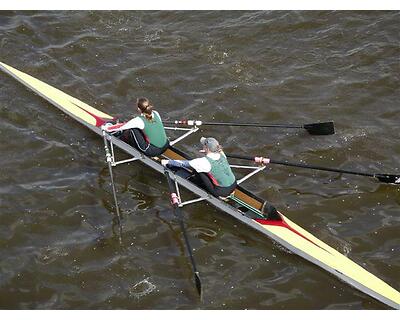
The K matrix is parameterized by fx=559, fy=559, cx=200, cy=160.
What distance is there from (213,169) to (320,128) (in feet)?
13.9

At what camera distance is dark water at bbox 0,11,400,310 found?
1185 centimetres

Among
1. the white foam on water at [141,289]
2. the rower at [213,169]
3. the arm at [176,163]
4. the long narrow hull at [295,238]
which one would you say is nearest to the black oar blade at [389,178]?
the long narrow hull at [295,238]

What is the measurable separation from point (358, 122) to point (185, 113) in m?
5.06

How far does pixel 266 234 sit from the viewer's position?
12742 mm

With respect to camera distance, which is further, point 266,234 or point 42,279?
point 266,234

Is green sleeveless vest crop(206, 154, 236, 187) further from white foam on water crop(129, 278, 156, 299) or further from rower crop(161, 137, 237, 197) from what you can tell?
white foam on water crop(129, 278, 156, 299)

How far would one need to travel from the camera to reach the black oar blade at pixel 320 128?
15297 millimetres

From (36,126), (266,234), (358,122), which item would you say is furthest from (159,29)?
(266,234)

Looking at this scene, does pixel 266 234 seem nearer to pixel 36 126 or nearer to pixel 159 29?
pixel 36 126

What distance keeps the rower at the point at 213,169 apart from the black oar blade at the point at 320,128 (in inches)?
144

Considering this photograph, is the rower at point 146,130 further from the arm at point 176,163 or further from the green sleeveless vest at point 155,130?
the arm at point 176,163

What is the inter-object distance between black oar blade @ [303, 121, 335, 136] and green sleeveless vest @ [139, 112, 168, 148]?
165 inches

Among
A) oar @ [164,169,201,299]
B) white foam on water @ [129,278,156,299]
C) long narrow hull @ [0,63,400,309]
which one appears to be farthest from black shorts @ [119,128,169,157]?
white foam on water @ [129,278,156,299]

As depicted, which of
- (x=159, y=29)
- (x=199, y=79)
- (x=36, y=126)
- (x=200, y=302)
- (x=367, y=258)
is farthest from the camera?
(x=159, y=29)
